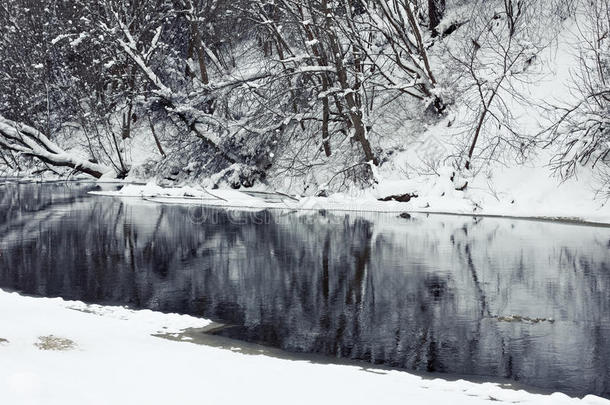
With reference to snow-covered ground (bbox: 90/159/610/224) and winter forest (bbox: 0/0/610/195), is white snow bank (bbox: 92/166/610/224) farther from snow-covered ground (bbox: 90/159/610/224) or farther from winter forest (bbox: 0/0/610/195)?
winter forest (bbox: 0/0/610/195)

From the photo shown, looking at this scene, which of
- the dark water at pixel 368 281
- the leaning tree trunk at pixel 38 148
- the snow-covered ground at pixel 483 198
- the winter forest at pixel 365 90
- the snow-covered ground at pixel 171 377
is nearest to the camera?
the snow-covered ground at pixel 171 377

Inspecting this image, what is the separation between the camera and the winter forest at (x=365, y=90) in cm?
2677

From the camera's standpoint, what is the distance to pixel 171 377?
7520 millimetres

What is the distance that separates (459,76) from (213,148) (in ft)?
35.4

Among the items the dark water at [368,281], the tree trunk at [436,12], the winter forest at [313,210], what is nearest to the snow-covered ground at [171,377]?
the winter forest at [313,210]

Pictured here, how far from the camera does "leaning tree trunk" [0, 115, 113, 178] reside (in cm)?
4212

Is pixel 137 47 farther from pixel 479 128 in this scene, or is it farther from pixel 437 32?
pixel 479 128

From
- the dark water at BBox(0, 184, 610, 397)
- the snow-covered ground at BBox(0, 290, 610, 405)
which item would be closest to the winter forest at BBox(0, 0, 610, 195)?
the dark water at BBox(0, 184, 610, 397)

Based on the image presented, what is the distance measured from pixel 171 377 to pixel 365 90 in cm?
2322

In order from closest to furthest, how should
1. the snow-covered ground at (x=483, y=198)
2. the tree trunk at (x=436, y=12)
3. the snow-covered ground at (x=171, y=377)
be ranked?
the snow-covered ground at (x=171, y=377), the snow-covered ground at (x=483, y=198), the tree trunk at (x=436, y=12)


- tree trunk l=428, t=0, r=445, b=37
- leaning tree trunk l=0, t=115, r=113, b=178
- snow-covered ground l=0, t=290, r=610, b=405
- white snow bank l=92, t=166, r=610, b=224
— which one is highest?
tree trunk l=428, t=0, r=445, b=37

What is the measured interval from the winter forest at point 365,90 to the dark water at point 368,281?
467 cm

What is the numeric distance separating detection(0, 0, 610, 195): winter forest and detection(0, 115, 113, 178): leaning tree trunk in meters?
0.15

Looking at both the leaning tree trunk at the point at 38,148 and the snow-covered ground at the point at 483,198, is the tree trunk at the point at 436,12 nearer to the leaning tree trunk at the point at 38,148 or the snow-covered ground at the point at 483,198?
the snow-covered ground at the point at 483,198
